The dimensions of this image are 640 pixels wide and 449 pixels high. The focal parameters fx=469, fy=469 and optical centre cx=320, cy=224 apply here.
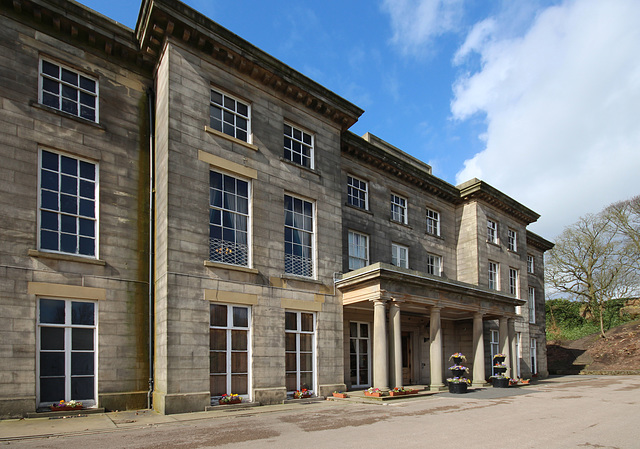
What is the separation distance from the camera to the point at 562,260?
43469mm

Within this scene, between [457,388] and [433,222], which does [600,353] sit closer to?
[433,222]

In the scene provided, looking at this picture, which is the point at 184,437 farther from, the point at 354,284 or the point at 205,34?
the point at 205,34

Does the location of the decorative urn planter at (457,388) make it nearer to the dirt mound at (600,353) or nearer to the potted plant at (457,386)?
the potted plant at (457,386)

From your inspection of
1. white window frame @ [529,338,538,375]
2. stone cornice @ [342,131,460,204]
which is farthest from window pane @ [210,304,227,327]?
white window frame @ [529,338,538,375]

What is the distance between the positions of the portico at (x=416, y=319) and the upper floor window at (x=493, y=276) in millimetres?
2787

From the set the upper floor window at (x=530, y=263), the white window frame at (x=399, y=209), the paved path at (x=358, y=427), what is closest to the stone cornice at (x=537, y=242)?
the upper floor window at (x=530, y=263)

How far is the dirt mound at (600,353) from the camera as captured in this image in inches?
1283

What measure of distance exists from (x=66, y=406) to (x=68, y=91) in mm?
8732

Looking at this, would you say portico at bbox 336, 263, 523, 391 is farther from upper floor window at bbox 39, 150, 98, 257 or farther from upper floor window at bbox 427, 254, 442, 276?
upper floor window at bbox 39, 150, 98, 257

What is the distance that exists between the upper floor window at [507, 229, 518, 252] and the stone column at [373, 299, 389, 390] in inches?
641

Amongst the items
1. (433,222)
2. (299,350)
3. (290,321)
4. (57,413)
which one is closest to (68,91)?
(57,413)

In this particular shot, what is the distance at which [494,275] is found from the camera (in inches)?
1093

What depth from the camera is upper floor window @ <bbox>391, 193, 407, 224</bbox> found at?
918 inches

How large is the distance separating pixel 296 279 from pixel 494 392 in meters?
9.40
